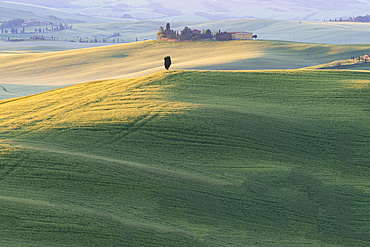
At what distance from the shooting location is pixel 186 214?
1745 cm

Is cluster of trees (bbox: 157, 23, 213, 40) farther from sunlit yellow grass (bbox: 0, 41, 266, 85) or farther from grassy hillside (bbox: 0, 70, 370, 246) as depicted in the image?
grassy hillside (bbox: 0, 70, 370, 246)

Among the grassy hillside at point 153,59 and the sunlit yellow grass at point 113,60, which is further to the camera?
the sunlit yellow grass at point 113,60

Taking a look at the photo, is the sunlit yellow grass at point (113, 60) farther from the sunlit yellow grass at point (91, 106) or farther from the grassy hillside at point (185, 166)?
the grassy hillside at point (185, 166)

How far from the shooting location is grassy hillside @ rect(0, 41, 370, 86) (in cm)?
8575

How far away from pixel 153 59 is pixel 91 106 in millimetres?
69501

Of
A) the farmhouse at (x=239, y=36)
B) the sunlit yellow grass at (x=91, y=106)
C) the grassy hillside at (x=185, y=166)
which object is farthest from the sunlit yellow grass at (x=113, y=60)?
the grassy hillside at (x=185, y=166)

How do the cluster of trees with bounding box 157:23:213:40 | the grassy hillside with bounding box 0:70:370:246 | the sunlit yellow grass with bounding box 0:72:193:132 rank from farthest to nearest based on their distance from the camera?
the cluster of trees with bounding box 157:23:213:40, the sunlit yellow grass with bounding box 0:72:193:132, the grassy hillside with bounding box 0:70:370:246

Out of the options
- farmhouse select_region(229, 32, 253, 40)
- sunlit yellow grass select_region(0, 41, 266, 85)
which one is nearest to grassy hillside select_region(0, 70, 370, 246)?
sunlit yellow grass select_region(0, 41, 266, 85)

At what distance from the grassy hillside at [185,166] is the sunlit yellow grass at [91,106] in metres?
0.09

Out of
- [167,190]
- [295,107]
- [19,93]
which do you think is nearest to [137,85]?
[295,107]

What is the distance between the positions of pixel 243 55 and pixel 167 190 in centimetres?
7544

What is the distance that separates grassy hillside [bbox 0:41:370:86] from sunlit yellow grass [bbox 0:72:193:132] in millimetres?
48062

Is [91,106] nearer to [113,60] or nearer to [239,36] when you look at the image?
[113,60]

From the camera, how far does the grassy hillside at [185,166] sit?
16.3m
